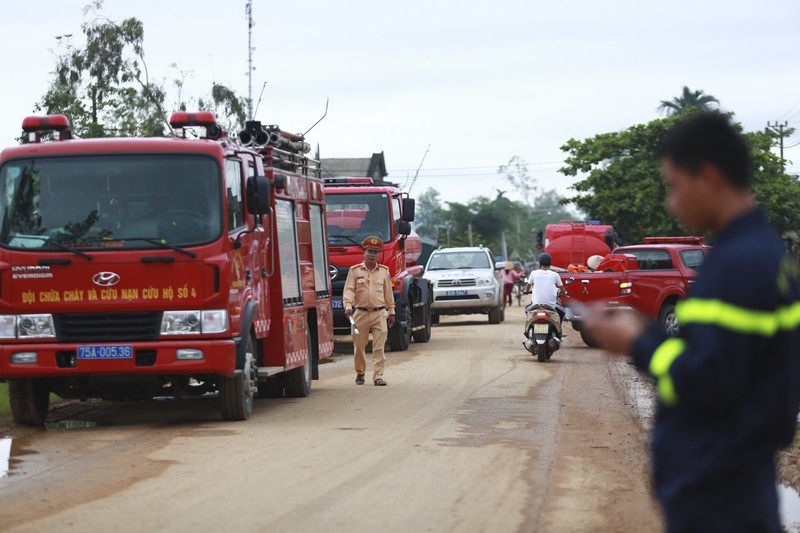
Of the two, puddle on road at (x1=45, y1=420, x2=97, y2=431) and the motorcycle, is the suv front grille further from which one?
puddle on road at (x1=45, y1=420, x2=97, y2=431)

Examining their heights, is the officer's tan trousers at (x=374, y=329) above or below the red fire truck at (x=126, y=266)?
below

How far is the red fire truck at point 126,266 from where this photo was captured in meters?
12.0

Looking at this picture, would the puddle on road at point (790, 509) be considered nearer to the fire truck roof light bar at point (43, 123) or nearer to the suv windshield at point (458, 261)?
the fire truck roof light bar at point (43, 123)

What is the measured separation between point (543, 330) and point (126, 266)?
35.0ft

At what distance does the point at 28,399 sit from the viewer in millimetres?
12672

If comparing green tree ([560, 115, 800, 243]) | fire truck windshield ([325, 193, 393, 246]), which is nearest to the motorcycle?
fire truck windshield ([325, 193, 393, 246])

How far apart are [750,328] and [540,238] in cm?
4907

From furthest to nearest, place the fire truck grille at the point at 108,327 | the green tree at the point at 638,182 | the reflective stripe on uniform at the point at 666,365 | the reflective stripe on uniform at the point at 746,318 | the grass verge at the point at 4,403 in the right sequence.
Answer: the green tree at the point at 638,182 → the grass verge at the point at 4,403 → the fire truck grille at the point at 108,327 → the reflective stripe on uniform at the point at 666,365 → the reflective stripe on uniform at the point at 746,318

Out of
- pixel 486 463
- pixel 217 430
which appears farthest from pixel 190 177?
pixel 486 463

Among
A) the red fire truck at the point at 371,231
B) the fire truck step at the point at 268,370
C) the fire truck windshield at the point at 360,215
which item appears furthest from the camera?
the fire truck windshield at the point at 360,215

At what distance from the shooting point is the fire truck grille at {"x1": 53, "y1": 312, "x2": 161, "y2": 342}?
12078mm

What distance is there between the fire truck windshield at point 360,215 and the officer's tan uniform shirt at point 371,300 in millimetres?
6690

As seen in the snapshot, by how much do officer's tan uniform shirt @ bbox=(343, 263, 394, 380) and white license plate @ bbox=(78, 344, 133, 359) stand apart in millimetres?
5250

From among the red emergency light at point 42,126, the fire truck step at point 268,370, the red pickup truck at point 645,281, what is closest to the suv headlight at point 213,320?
the fire truck step at point 268,370
